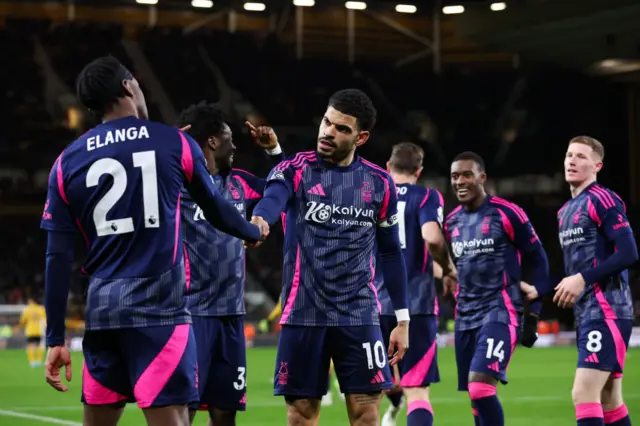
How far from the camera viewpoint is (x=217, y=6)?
3281 cm

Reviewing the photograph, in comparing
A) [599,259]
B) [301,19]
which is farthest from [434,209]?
[301,19]

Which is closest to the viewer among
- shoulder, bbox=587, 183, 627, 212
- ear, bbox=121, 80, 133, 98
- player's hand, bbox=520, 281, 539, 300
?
ear, bbox=121, 80, 133, 98

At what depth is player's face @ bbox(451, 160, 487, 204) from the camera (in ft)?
26.8

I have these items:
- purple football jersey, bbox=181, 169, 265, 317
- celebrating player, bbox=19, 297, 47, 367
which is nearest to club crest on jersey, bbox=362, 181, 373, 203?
purple football jersey, bbox=181, 169, 265, 317

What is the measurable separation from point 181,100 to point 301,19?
5.14 metres

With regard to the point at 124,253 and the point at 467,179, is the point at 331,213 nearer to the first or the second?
the point at 124,253

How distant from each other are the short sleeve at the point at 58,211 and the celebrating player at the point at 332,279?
141 cm

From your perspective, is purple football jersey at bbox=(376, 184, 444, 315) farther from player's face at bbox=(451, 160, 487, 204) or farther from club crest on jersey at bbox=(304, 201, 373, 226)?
club crest on jersey at bbox=(304, 201, 373, 226)

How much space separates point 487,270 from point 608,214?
3.12 ft

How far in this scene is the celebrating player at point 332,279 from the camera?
18.9ft

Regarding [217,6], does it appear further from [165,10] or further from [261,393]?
[261,393]

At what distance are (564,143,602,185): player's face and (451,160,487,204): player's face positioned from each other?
67 centimetres

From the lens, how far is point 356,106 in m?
5.91

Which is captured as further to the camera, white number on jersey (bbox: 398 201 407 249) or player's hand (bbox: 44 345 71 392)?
white number on jersey (bbox: 398 201 407 249)
